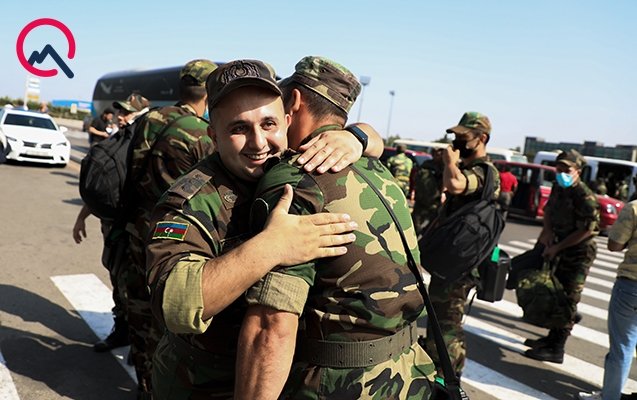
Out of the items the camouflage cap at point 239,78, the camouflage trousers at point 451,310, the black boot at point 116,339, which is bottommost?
the black boot at point 116,339

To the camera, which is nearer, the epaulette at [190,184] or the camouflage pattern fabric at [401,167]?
the epaulette at [190,184]

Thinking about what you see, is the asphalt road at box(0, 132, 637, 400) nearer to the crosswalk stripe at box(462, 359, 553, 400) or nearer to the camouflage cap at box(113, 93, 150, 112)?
the crosswalk stripe at box(462, 359, 553, 400)

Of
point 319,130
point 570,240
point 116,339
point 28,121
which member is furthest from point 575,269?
point 28,121

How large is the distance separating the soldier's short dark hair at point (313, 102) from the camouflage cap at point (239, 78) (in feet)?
0.24

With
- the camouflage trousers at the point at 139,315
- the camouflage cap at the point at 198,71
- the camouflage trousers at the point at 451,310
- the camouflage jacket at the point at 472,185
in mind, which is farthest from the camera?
the camouflage jacket at the point at 472,185

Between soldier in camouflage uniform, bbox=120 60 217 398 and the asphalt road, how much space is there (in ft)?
2.20

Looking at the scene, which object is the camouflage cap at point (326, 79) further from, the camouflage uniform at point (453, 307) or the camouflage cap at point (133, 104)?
the camouflage cap at point (133, 104)

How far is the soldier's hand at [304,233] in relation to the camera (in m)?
1.30

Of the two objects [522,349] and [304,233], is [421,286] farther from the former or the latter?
[522,349]

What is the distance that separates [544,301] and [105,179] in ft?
13.0

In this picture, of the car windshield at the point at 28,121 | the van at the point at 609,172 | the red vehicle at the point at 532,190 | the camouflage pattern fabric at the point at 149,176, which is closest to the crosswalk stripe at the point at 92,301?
the camouflage pattern fabric at the point at 149,176

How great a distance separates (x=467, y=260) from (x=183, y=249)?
2396mm

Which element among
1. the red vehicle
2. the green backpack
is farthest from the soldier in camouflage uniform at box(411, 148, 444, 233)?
the red vehicle

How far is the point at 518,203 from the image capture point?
54.7 ft
